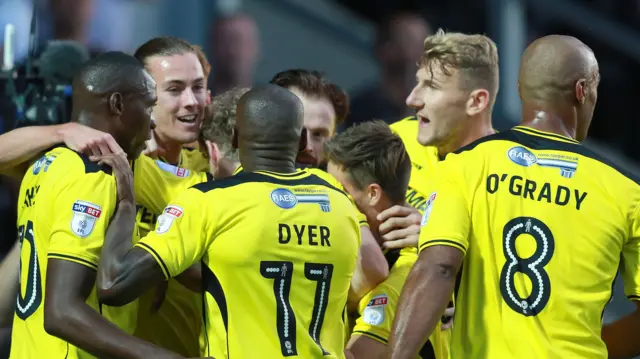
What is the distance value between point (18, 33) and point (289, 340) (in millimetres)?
4612

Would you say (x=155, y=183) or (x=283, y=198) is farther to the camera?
(x=155, y=183)

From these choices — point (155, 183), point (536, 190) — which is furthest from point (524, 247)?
point (155, 183)

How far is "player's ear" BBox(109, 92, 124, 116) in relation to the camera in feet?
15.7

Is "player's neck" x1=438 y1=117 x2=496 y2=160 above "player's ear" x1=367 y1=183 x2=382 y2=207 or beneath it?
above

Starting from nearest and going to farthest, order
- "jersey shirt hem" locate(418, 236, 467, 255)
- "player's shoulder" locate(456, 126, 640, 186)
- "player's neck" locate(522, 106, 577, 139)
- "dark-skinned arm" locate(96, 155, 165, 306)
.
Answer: "dark-skinned arm" locate(96, 155, 165, 306), "jersey shirt hem" locate(418, 236, 467, 255), "player's shoulder" locate(456, 126, 640, 186), "player's neck" locate(522, 106, 577, 139)

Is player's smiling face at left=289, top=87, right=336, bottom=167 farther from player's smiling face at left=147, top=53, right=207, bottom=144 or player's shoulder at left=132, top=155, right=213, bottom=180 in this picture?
player's shoulder at left=132, top=155, right=213, bottom=180

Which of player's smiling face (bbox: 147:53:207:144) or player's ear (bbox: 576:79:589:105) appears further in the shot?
player's smiling face (bbox: 147:53:207:144)

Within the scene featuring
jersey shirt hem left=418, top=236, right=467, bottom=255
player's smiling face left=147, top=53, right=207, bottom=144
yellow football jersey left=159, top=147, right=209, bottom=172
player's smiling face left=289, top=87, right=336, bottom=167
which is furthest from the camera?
player's smiling face left=289, top=87, right=336, bottom=167

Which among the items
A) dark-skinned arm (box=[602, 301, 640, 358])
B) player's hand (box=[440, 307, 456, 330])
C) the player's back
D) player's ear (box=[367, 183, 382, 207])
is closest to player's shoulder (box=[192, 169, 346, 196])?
the player's back

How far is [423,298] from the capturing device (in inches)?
175

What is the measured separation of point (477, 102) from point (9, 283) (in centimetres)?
240

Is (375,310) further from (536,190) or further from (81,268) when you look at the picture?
(81,268)

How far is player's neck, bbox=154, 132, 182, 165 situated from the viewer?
19.1 feet

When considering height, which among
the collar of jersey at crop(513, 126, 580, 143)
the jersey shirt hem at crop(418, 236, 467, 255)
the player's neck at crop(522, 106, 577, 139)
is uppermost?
the player's neck at crop(522, 106, 577, 139)
